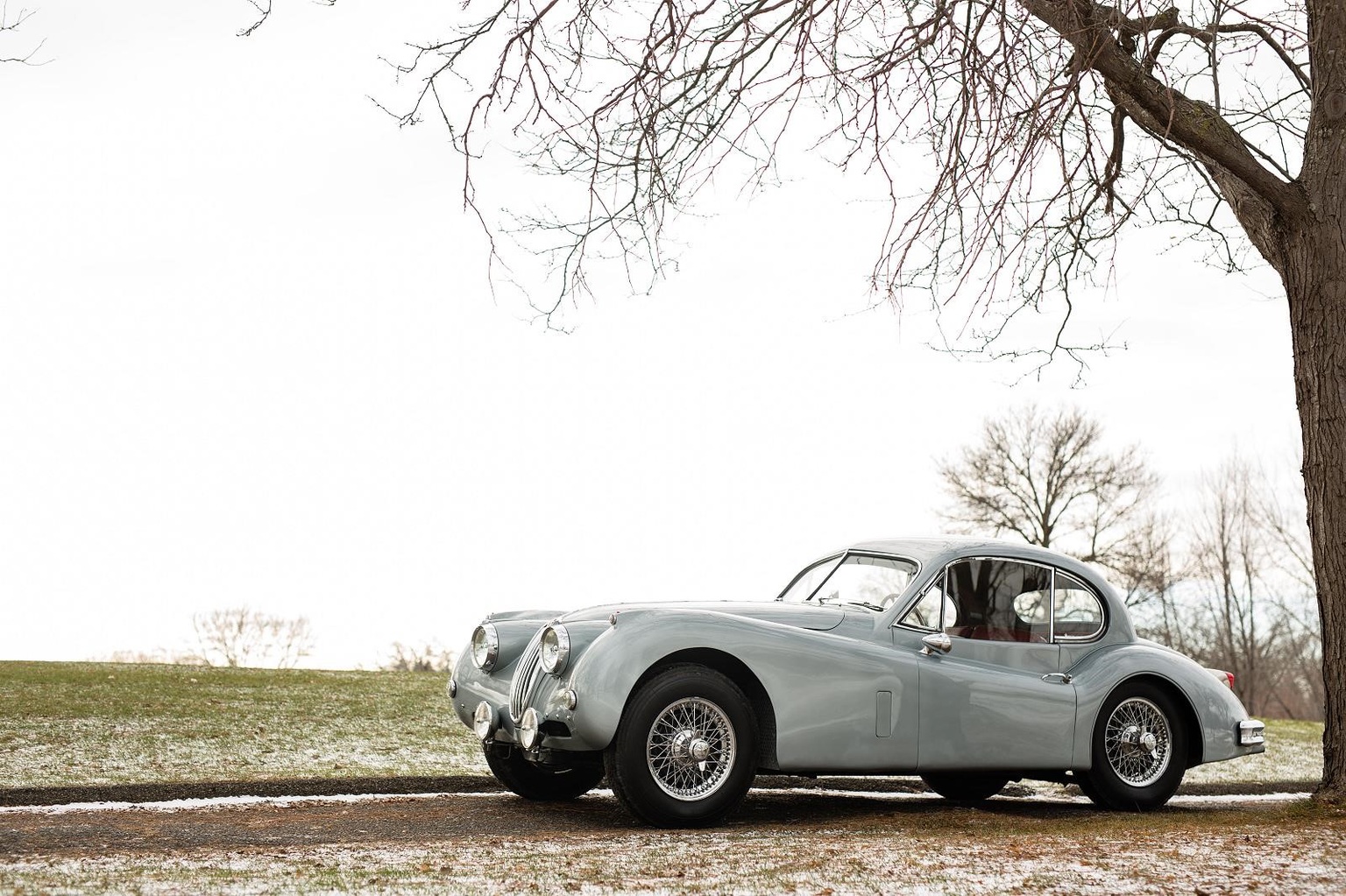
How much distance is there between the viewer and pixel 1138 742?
8.52 m

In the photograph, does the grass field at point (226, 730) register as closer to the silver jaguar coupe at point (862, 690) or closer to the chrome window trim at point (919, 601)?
the silver jaguar coupe at point (862, 690)

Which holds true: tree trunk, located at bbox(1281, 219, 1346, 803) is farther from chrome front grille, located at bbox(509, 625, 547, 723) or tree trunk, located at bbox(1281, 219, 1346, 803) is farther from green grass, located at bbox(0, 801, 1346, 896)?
chrome front grille, located at bbox(509, 625, 547, 723)

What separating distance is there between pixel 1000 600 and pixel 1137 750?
4.97 ft

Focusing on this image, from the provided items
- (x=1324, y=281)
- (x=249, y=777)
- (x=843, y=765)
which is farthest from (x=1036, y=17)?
(x=249, y=777)

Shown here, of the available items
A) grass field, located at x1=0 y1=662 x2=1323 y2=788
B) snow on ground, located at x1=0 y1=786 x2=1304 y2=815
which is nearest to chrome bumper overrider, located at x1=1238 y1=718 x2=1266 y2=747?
snow on ground, located at x1=0 y1=786 x2=1304 y2=815

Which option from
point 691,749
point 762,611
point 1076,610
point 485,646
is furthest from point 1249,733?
point 485,646

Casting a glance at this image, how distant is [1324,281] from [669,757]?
5.82 meters

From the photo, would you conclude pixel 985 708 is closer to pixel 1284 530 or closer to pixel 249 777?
pixel 249 777

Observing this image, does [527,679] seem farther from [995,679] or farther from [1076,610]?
[1076,610]

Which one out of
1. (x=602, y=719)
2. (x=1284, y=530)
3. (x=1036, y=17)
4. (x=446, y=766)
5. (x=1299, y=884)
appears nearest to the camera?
(x=1299, y=884)

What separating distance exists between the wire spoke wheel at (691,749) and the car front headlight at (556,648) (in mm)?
701

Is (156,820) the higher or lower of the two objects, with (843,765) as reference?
lower

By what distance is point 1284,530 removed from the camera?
38.5 metres

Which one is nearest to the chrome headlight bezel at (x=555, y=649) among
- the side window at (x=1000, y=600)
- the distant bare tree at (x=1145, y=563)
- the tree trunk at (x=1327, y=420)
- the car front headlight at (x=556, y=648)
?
the car front headlight at (x=556, y=648)
